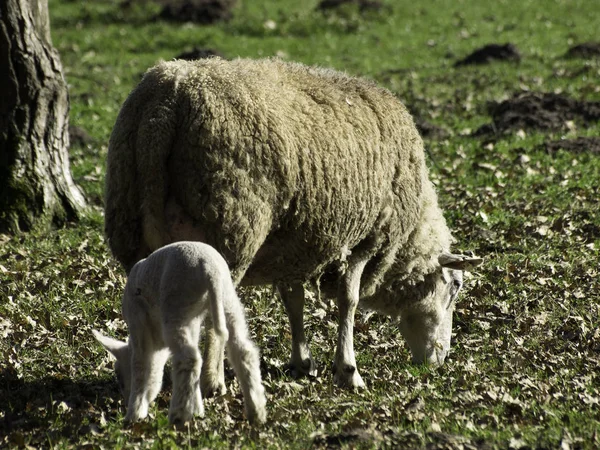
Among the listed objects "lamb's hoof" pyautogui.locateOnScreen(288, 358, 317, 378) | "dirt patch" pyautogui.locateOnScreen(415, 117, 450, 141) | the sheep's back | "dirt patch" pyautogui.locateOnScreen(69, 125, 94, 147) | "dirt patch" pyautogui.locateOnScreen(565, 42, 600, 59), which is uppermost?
the sheep's back

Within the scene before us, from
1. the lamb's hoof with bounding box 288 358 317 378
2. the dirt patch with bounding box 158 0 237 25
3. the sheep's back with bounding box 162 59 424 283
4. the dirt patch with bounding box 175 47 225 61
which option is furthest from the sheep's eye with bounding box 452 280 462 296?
the dirt patch with bounding box 158 0 237 25

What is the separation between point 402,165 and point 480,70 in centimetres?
1058

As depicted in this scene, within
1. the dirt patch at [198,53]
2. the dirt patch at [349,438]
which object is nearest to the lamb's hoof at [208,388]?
the dirt patch at [349,438]

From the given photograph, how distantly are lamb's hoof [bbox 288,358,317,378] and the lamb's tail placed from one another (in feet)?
5.43

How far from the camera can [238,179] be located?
18.2 ft

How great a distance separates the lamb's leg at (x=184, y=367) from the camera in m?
4.85

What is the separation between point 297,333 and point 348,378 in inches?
26.7

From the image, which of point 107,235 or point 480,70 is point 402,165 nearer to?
point 107,235

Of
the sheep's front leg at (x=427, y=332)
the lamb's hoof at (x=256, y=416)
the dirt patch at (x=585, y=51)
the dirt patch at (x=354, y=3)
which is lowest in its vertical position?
the sheep's front leg at (x=427, y=332)

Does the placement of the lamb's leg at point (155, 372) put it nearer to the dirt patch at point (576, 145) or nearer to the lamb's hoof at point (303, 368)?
the lamb's hoof at point (303, 368)

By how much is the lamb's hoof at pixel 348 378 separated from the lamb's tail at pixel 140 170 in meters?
1.69

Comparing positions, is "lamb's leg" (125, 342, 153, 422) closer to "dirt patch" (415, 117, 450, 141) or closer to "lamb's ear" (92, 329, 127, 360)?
"lamb's ear" (92, 329, 127, 360)

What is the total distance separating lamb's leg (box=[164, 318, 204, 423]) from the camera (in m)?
4.85

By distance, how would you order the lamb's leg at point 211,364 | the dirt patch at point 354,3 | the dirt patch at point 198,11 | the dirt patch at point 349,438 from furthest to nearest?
the dirt patch at point 354,3, the dirt patch at point 198,11, the lamb's leg at point 211,364, the dirt patch at point 349,438
